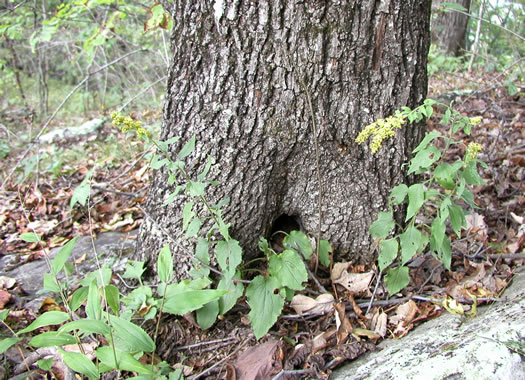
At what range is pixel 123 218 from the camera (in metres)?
3.10

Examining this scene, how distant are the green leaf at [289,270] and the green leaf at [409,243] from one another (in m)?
0.48

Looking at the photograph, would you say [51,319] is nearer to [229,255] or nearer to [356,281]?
[229,255]

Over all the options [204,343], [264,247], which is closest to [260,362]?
[204,343]

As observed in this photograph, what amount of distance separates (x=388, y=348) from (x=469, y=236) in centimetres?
104

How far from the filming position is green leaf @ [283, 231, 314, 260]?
6.77 feet

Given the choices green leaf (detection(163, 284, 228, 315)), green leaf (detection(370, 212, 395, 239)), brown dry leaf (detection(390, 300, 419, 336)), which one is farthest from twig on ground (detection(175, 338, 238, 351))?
green leaf (detection(370, 212, 395, 239))

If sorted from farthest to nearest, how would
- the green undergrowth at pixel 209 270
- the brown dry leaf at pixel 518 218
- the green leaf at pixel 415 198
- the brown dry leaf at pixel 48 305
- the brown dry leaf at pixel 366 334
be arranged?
the brown dry leaf at pixel 518 218 < the brown dry leaf at pixel 48 305 < the brown dry leaf at pixel 366 334 < the green leaf at pixel 415 198 < the green undergrowth at pixel 209 270

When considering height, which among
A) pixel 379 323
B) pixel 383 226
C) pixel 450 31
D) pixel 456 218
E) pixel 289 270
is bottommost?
pixel 379 323

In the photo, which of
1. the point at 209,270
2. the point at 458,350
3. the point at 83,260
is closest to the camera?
the point at 458,350

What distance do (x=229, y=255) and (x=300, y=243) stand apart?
473mm

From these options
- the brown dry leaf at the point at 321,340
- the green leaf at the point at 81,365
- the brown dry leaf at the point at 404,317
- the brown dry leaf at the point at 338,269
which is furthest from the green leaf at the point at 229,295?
the brown dry leaf at the point at 404,317

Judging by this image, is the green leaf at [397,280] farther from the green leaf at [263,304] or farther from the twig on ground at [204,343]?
the twig on ground at [204,343]

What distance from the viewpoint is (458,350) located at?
1419 millimetres

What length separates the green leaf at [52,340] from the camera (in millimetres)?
1349
